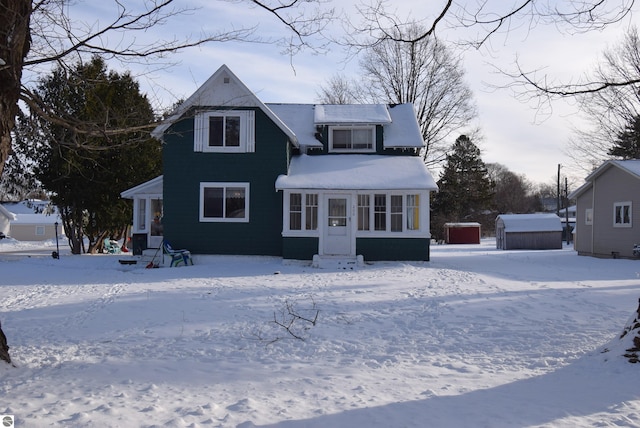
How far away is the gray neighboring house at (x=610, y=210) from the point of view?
22.1 metres

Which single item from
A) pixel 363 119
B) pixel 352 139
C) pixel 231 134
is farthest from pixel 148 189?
pixel 363 119

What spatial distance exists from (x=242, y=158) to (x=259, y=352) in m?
11.8

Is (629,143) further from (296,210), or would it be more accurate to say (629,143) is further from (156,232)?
(156,232)

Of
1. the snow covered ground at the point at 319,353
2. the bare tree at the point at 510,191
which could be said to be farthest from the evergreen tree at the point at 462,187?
the snow covered ground at the point at 319,353

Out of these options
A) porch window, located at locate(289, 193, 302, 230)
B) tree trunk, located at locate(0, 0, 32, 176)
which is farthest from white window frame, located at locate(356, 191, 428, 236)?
tree trunk, located at locate(0, 0, 32, 176)

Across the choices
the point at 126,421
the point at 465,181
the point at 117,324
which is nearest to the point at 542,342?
the point at 126,421

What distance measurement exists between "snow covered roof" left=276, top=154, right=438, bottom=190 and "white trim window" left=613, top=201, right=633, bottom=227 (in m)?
9.57

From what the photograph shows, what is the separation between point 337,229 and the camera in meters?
18.3

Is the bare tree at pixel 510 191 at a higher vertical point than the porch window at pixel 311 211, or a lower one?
higher

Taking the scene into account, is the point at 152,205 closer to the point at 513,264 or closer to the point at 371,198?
the point at 371,198

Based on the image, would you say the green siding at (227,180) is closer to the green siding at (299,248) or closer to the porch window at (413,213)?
the green siding at (299,248)

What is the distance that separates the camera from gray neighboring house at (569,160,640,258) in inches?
869

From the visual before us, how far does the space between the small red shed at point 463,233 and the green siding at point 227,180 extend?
28151 mm

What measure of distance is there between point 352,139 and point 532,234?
19.5 m
